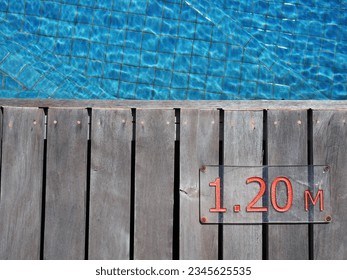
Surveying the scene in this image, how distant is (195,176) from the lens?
249cm

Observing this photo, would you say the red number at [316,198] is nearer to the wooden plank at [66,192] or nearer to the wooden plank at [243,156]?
the wooden plank at [243,156]

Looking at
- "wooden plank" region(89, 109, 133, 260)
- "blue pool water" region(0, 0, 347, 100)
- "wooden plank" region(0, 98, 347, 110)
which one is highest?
"blue pool water" region(0, 0, 347, 100)

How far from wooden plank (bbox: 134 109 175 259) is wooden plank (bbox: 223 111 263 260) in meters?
0.22

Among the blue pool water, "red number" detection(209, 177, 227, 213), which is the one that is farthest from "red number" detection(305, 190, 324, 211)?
the blue pool water

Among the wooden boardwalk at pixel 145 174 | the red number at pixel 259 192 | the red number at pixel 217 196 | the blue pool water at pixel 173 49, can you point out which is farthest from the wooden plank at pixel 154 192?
the blue pool water at pixel 173 49

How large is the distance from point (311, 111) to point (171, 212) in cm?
68

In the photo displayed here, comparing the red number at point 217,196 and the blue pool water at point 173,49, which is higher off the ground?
the blue pool water at point 173,49

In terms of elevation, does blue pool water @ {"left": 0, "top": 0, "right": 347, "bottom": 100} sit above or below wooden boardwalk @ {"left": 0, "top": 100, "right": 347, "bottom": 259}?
above

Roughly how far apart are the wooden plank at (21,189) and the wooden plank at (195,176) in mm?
561

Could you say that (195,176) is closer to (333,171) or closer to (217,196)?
(217,196)

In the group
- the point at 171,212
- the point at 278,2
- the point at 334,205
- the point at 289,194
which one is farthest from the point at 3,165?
the point at 278,2

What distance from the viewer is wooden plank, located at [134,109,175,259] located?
2488 millimetres

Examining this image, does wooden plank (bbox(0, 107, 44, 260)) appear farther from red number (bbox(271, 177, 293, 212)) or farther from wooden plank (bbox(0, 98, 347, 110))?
red number (bbox(271, 177, 293, 212))

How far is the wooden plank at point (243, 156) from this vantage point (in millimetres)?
2488
